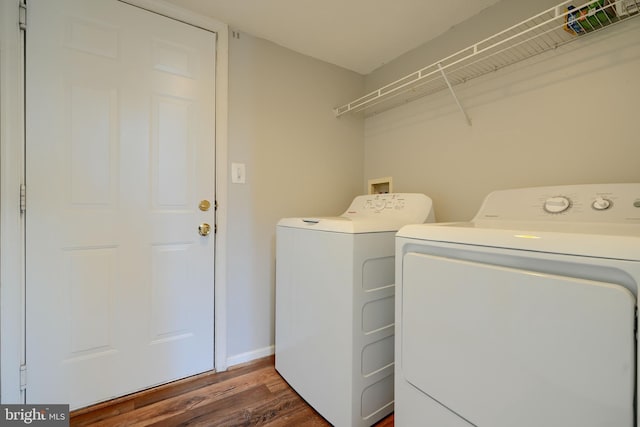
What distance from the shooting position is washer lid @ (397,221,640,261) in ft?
1.99

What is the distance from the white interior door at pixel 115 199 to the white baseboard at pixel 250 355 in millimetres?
134

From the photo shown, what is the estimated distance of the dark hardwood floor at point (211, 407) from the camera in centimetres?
131

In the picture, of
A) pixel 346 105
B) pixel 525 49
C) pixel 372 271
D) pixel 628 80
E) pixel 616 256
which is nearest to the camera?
pixel 616 256

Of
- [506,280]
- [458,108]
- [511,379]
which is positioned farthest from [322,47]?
[511,379]

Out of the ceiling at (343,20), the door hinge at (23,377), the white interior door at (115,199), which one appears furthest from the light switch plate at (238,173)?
the door hinge at (23,377)

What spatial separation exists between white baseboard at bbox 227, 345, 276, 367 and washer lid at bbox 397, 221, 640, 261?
4.51 ft

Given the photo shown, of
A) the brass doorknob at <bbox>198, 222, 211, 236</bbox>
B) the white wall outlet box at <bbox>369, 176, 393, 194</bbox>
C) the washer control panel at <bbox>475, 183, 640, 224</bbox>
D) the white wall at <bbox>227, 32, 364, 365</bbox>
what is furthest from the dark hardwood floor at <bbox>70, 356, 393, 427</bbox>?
the white wall outlet box at <bbox>369, 176, 393, 194</bbox>

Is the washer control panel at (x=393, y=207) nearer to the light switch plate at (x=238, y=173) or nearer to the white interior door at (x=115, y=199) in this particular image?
the light switch plate at (x=238, y=173)

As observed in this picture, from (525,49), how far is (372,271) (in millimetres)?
1304

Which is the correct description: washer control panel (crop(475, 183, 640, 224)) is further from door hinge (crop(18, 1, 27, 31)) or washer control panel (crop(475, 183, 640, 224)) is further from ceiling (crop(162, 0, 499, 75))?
door hinge (crop(18, 1, 27, 31))

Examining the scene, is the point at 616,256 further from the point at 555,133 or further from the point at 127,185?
the point at 127,185

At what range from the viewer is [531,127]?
4.49 feet

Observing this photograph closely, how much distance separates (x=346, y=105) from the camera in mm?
2100

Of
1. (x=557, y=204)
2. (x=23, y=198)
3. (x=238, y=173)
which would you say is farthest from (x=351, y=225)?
(x=23, y=198)
